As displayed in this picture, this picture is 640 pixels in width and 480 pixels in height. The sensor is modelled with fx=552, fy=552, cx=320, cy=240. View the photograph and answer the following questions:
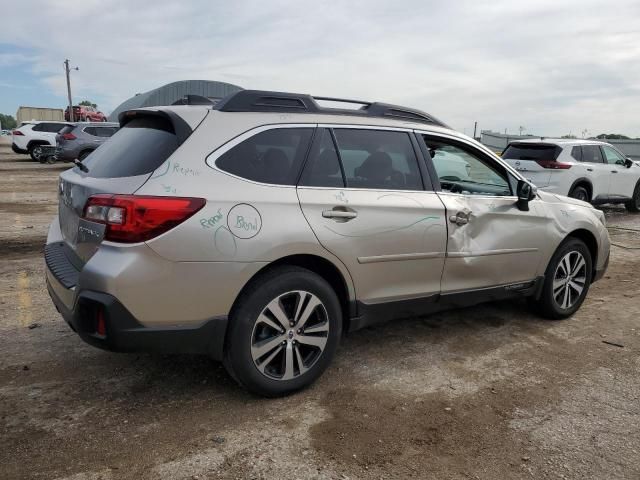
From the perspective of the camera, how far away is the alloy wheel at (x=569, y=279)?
483 centimetres

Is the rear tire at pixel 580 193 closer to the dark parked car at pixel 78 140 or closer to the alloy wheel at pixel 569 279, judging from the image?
the alloy wheel at pixel 569 279

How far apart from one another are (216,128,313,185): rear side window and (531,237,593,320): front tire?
2618 mm

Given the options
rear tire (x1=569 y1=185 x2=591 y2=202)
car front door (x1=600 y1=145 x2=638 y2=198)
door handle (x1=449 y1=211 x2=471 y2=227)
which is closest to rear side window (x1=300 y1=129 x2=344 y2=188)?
door handle (x1=449 y1=211 x2=471 y2=227)

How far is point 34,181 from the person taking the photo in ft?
55.1

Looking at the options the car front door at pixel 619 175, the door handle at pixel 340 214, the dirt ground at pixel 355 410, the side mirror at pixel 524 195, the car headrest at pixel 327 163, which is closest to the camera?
the dirt ground at pixel 355 410

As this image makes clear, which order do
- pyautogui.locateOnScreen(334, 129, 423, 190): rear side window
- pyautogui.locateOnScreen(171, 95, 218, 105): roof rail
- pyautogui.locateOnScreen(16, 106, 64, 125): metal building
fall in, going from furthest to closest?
pyautogui.locateOnScreen(16, 106, 64, 125): metal building → pyautogui.locateOnScreen(171, 95, 218, 105): roof rail → pyautogui.locateOnScreen(334, 129, 423, 190): rear side window

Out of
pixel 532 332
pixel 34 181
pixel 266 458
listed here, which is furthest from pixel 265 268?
pixel 34 181

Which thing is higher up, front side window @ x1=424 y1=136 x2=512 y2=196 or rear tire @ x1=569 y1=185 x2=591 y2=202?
front side window @ x1=424 y1=136 x2=512 y2=196

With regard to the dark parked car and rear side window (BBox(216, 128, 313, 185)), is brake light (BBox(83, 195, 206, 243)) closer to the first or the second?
rear side window (BBox(216, 128, 313, 185))

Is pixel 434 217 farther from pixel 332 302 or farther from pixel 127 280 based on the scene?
pixel 127 280

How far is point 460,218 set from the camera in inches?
156

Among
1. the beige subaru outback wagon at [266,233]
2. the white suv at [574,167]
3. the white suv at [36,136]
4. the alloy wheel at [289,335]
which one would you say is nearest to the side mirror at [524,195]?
the beige subaru outback wagon at [266,233]

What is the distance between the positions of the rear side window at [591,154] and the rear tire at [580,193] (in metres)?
0.61

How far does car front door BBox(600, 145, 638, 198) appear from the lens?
12258mm
